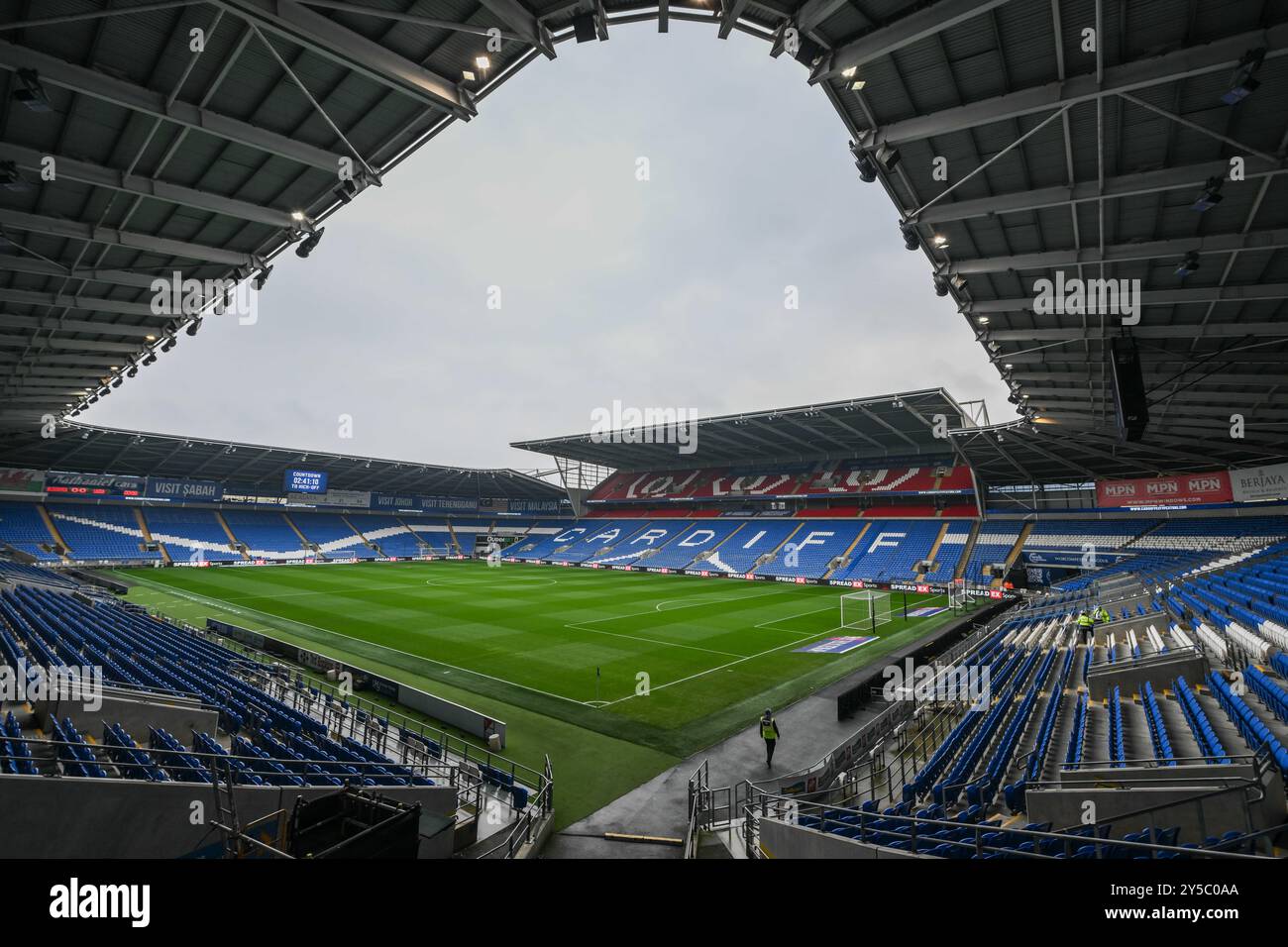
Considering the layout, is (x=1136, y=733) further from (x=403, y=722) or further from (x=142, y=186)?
(x=142, y=186)

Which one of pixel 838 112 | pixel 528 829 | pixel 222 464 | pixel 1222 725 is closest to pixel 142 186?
pixel 838 112

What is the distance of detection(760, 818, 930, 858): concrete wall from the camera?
248 inches

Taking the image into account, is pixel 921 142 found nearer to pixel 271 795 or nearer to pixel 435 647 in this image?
pixel 271 795

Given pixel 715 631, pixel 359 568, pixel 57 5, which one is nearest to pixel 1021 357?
pixel 715 631

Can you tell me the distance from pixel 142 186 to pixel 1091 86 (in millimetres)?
17219

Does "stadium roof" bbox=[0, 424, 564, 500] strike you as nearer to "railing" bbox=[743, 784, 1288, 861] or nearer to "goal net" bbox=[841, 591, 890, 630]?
"goal net" bbox=[841, 591, 890, 630]

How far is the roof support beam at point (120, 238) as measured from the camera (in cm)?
1214

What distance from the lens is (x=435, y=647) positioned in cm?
2264

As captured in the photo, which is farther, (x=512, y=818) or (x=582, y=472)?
(x=582, y=472)

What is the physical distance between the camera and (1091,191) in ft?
35.7

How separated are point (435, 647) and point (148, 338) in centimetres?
1546

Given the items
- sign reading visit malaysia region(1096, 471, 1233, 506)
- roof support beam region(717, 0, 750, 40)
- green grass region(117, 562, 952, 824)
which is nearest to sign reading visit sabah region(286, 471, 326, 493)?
green grass region(117, 562, 952, 824)

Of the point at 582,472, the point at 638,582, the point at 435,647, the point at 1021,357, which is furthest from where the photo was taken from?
the point at 582,472
